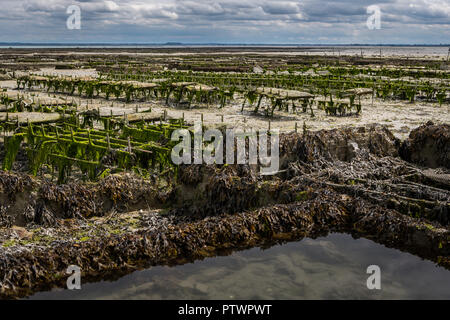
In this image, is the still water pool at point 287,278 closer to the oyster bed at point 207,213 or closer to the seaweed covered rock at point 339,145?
the oyster bed at point 207,213

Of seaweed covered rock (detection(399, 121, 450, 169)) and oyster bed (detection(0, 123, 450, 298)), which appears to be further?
seaweed covered rock (detection(399, 121, 450, 169))

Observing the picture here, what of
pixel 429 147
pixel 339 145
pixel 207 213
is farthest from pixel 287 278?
pixel 429 147

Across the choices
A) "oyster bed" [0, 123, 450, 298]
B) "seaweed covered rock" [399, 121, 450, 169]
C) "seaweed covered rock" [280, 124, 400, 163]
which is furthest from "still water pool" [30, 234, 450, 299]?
"seaweed covered rock" [399, 121, 450, 169]

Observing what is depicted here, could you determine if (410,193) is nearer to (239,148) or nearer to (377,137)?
(377,137)

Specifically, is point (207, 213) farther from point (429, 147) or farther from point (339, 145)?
point (429, 147)

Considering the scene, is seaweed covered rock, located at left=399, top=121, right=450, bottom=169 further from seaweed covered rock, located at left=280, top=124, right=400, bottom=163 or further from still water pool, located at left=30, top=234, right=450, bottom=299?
still water pool, located at left=30, top=234, right=450, bottom=299

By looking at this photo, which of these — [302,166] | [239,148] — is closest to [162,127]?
[239,148]

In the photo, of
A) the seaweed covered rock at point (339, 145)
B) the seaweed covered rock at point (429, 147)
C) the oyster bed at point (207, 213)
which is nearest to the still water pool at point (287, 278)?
the oyster bed at point (207, 213)
